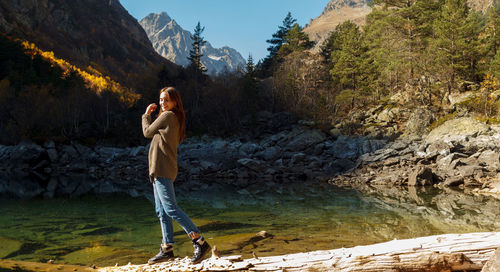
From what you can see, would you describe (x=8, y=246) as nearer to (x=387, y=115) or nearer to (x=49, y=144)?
(x=387, y=115)

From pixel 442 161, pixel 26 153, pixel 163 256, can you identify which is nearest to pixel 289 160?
pixel 442 161

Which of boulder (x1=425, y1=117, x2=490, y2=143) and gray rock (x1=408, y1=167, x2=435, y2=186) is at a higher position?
boulder (x1=425, y1=117, x2=490, y2=143)

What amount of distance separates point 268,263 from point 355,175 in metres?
17.5

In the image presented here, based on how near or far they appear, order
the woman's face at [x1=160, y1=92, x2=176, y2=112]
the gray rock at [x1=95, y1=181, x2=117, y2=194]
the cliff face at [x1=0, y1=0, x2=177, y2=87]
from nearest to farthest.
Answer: the woman's face at [x1=160, y1=92, x2=176, y2=112]
the gray rock at [x1=95, y1=181, x2=117, y2=194]
the cliff face at [x1=0, y1=0, x2=177, y2=87]

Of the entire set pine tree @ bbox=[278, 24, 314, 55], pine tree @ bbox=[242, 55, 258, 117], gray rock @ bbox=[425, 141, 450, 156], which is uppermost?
pine tree @ bbox=[278, 24, 314, 55]

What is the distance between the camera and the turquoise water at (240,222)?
17.9 feet

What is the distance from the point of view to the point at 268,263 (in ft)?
11.2

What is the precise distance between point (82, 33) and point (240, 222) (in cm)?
10861

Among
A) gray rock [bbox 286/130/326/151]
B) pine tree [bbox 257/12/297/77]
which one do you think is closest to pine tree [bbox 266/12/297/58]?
pine tree [bbox 257/12/297/77]

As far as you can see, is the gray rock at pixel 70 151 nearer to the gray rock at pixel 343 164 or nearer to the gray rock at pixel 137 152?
the gray rock at pixel 137 152

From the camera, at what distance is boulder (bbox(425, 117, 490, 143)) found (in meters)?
20.6

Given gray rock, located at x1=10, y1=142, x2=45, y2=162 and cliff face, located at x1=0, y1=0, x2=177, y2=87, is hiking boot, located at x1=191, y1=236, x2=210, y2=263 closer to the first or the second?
gray rock, located at x1=10, y1=142, x2=45, y2=162

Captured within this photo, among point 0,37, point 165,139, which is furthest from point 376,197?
point 0,37

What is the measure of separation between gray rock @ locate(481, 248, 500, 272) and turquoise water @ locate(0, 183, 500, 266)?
2544mm
